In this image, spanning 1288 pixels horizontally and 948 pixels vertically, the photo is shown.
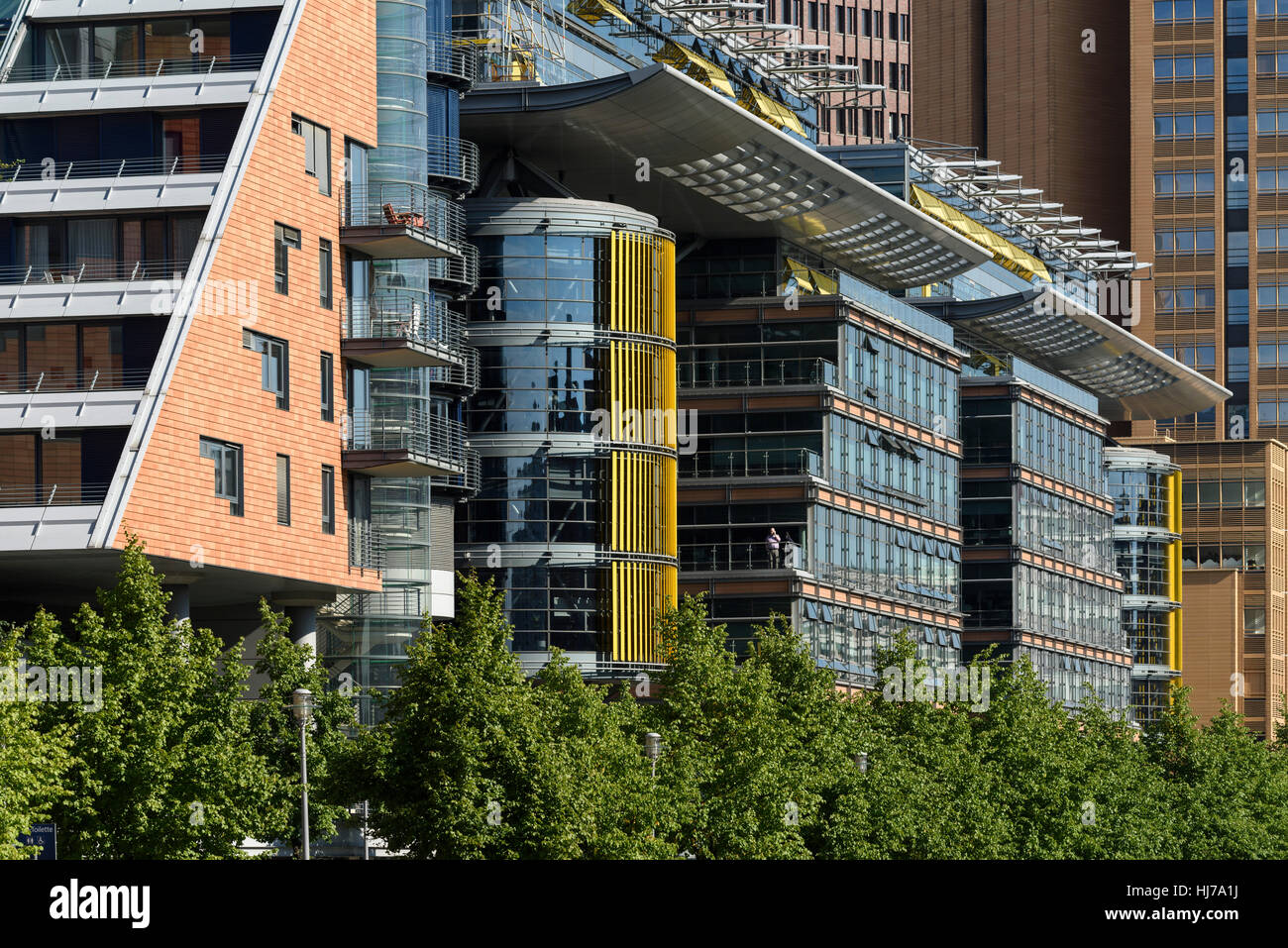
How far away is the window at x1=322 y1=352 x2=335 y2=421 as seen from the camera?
6366cm

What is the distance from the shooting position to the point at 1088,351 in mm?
138625

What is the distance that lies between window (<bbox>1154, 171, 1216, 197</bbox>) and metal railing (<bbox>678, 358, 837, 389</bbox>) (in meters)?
97.1

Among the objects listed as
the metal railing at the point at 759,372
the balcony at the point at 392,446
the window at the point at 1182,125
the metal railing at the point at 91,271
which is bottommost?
the balcony at the point at 392,446

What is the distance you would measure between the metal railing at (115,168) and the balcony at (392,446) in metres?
9.78

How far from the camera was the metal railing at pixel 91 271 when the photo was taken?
5819 centimetres

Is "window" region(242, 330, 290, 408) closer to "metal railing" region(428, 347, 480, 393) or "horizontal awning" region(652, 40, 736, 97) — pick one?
"metal railing" region(428, 347, 480, 393)

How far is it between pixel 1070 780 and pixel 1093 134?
471ft

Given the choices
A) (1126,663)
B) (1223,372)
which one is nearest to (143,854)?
(1126,663)

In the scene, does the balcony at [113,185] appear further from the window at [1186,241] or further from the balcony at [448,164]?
the window at [1186,241]

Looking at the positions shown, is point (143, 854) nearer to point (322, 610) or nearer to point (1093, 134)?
point (322, 610)

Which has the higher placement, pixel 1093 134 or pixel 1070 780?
pixel 1093 134

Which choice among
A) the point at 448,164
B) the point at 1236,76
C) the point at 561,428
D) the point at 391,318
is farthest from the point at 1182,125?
the point at 391,318

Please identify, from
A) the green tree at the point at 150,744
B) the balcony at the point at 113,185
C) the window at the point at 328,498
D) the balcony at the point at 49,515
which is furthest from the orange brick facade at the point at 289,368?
the green tree at the point at 150,744
